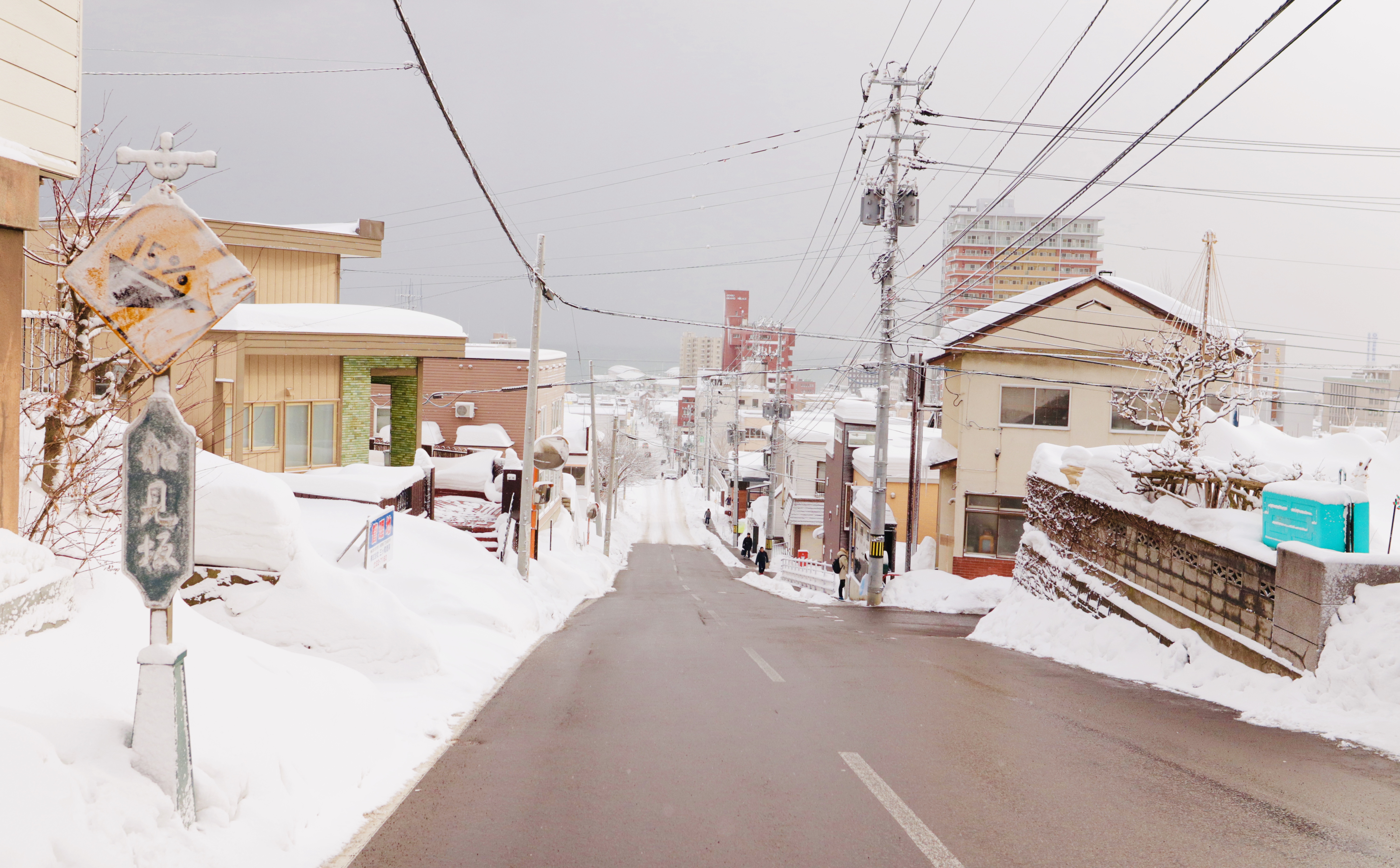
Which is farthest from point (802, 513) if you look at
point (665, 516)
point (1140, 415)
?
point (1140, 415)

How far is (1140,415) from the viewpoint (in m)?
27.7

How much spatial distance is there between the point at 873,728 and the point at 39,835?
617 cm

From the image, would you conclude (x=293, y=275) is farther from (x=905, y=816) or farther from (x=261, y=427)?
(x=905, y=816)

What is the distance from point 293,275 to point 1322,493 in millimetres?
20926

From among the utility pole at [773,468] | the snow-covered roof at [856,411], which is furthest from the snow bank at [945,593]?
the utility pole at [773,468]

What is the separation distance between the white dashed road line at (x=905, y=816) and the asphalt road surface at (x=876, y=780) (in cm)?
2

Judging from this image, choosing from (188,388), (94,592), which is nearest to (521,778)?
(94,592)

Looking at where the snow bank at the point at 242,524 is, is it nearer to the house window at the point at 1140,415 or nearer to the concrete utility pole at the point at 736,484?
the house window at the point at 1140,415

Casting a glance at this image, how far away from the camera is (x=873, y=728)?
795cm

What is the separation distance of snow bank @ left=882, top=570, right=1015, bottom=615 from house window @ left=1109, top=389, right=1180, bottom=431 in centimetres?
648

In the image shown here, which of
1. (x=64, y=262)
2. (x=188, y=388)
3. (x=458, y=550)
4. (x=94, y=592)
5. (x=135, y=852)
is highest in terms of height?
(x=64, y=262)

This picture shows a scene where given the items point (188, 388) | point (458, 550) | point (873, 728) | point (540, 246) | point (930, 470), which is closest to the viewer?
point (873, 728)

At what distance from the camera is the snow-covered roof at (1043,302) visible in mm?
27594

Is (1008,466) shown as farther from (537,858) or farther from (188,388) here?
(537,858)
